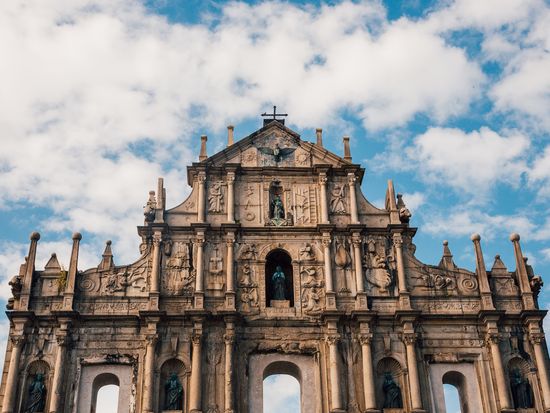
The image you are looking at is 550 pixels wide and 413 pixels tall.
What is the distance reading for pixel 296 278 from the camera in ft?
76.3

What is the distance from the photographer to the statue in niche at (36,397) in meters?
21.1

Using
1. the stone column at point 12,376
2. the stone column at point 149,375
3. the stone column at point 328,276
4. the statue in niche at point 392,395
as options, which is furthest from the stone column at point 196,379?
the statue in niche at point 392,395

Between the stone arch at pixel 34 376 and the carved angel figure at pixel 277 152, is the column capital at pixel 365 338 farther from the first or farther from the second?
the stone arch at pixel 34 376

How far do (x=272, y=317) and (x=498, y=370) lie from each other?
20.1 feet

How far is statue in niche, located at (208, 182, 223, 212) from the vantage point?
24.4 metres

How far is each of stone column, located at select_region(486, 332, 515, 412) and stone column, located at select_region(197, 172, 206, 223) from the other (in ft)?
28.5

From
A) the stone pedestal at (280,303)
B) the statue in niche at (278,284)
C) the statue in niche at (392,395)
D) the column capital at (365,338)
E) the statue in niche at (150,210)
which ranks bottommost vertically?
the statue in niche at (392,395)

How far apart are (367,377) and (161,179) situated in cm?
845

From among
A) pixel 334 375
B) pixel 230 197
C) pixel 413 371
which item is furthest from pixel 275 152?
pixel 413 371

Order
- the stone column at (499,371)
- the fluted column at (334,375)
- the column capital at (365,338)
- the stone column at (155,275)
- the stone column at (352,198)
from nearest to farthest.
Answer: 1. the fluted column at (334,375)
2. the stone column at (499,371)
3. the column capital at (365,338)
4. the stone column at (155,275)
5. the stone column at (352,198)

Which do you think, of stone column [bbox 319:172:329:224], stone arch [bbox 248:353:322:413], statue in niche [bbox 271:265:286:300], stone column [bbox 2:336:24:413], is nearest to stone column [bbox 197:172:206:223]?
statue in niche [bbox 271:265:286:300]

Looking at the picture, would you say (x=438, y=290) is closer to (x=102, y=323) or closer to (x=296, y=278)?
(x=296, y=278)

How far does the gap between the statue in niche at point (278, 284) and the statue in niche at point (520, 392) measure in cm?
657

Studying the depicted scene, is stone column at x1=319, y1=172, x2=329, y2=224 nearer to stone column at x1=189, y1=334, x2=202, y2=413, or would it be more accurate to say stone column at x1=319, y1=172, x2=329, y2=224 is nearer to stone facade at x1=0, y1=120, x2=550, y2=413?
stone facade at x1=0, y1=120, x2=550, y2=413
